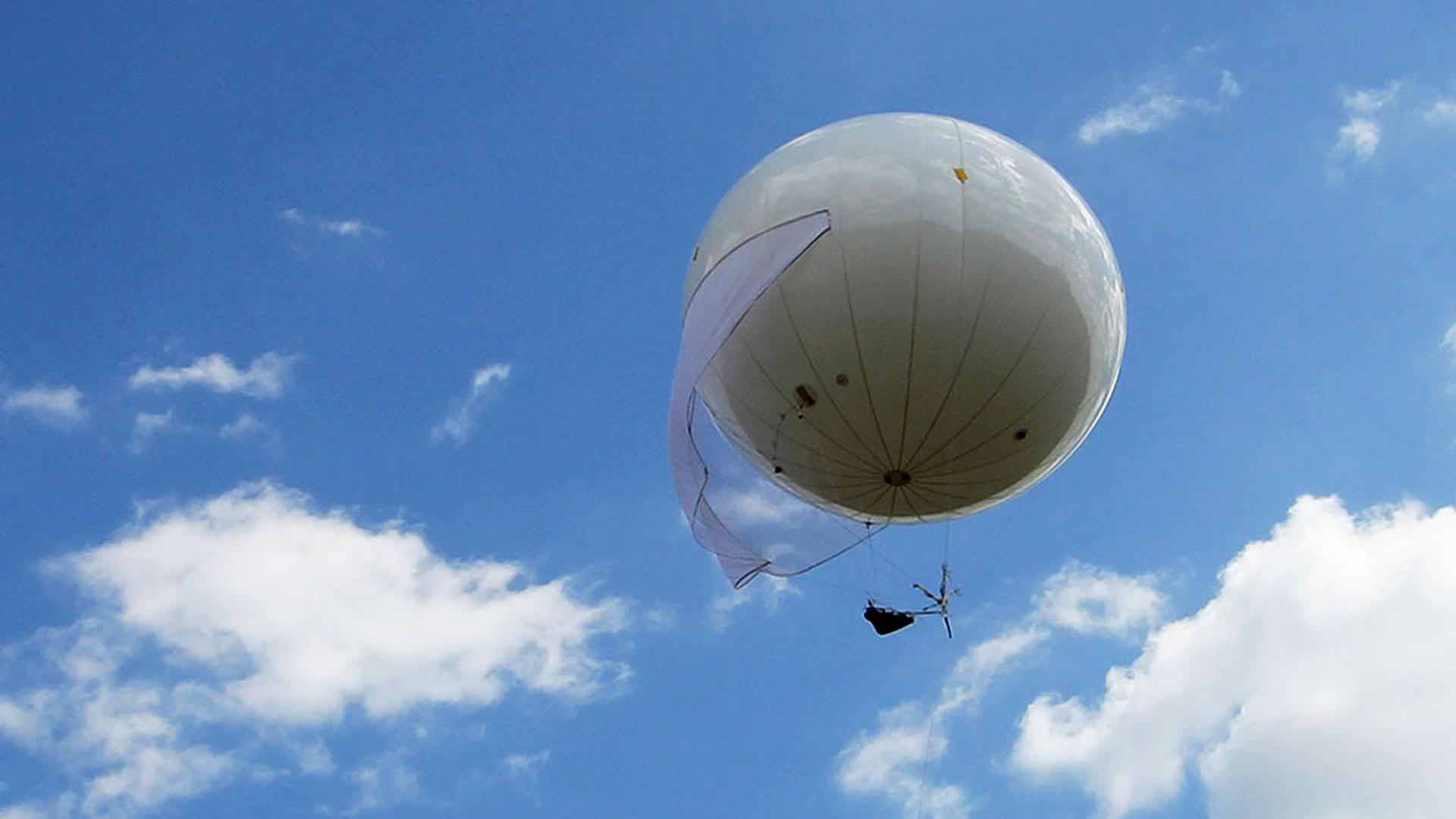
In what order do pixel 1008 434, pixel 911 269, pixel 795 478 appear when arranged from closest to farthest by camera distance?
pixel 911 269, pixel 1008 434, pixel 795 478

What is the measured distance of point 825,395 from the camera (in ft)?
72.9

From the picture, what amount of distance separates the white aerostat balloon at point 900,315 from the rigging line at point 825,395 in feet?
0.08

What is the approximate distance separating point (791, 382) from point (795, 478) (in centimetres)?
281

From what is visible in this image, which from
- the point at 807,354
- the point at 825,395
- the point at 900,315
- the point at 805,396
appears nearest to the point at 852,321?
the point at 900,315

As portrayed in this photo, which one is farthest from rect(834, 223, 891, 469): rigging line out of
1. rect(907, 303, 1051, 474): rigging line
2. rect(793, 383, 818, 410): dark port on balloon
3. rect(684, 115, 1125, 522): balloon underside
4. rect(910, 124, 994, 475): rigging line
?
rect(907, 303, 1051, 474): rigging line

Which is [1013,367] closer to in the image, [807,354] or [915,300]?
[915,300]

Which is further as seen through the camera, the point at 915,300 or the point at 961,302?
the point at 961,302

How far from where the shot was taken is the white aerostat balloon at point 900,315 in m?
21.5

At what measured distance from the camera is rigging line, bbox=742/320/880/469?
72.2ft

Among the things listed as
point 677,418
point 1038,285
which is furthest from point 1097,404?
point 677,418

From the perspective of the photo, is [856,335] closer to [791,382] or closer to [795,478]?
[791,382]

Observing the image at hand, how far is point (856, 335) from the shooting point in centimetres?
2153

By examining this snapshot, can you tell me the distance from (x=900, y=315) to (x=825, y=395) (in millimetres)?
1708

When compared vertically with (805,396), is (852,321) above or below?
above
